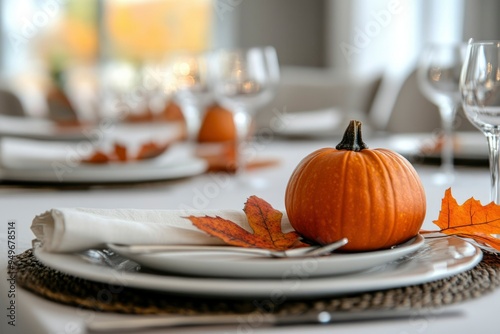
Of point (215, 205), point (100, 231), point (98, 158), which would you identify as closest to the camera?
point (100, 231)

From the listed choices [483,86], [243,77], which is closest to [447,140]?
[243,77]

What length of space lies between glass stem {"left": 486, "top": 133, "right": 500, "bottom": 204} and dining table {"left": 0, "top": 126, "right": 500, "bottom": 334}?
0.09 meters

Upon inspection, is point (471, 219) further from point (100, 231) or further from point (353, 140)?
point (100, 231)

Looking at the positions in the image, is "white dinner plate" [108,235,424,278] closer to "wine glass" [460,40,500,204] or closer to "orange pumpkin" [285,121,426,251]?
"orange pumpkin" [285,121,426,251]

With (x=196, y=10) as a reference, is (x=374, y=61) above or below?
below

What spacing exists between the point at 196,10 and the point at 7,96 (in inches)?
135

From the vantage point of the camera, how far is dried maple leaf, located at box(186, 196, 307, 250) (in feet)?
1.81

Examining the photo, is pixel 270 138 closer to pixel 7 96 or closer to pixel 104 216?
pixel 104 216

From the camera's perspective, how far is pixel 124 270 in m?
0.52

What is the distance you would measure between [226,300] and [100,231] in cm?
12

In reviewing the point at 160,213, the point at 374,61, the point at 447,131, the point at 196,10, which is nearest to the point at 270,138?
the point at 447,131

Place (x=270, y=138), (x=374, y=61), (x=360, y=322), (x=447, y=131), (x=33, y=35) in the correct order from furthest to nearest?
(x=33, y=35)
(x=374, y=61)
(x=270, y=138)
(x=447, y=131)
(x=360, y=322)

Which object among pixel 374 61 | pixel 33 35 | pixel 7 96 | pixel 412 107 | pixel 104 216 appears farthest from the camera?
pixel 33 35

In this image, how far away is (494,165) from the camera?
0.68 metres
